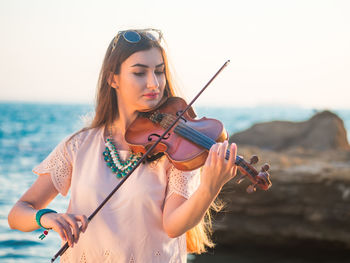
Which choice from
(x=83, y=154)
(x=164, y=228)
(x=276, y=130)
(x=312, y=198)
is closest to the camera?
(x=164, y=228)

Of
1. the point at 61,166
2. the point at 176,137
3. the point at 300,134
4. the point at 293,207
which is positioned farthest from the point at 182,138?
the point at 300,134

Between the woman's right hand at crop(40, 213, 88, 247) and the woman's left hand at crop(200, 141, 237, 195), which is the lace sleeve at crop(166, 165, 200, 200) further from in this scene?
the woman's right hand at crop(40, 213, 88, 247)

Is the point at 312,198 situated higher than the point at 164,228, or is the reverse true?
the point at 164,228

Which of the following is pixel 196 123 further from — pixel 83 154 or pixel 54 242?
pixel 54 242

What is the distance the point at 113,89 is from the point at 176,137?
1.46 feet

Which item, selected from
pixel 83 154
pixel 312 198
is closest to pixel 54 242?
pixel 312 198

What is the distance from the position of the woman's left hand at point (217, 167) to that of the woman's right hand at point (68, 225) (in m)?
0.45

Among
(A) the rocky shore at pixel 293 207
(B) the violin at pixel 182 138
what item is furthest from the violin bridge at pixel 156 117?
(A) the rocky shore at pixel 293 207

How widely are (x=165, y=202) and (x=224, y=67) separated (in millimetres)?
588

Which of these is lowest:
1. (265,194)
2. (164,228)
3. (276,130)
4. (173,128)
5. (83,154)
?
(276,130)

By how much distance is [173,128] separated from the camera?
6.81ft

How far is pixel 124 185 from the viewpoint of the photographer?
2051mm

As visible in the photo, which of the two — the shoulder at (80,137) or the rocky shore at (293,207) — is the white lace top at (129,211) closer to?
the shoulder at (80,137)

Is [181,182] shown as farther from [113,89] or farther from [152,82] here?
[113,89]
